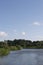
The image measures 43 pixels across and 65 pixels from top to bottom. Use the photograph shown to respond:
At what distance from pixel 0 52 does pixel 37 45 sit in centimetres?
7353

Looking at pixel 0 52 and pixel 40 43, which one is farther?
pixel 40 43

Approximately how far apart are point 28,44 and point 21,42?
550 cm

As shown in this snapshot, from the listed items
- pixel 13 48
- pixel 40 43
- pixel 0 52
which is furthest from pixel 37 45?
pixel 0 52

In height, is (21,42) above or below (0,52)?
above

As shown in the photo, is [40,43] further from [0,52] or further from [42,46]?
[0,52]

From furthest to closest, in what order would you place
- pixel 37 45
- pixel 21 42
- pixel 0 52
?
A: pixel 21 42 → pixel 37 45 → pixel 0 52

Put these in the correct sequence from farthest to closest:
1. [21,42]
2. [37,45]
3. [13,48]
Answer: [21,42], [37,45], [13,48]

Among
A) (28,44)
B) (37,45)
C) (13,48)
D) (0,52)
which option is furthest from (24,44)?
(0,52)

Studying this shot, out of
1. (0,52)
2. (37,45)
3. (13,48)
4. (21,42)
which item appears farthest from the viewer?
(21,42)

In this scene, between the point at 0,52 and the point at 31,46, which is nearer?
the point at 0,52

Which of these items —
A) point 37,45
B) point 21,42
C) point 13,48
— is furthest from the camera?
point 21,42

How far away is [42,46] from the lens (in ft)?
362

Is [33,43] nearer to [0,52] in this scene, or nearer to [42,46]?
[42,46]

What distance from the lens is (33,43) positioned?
375 feet
